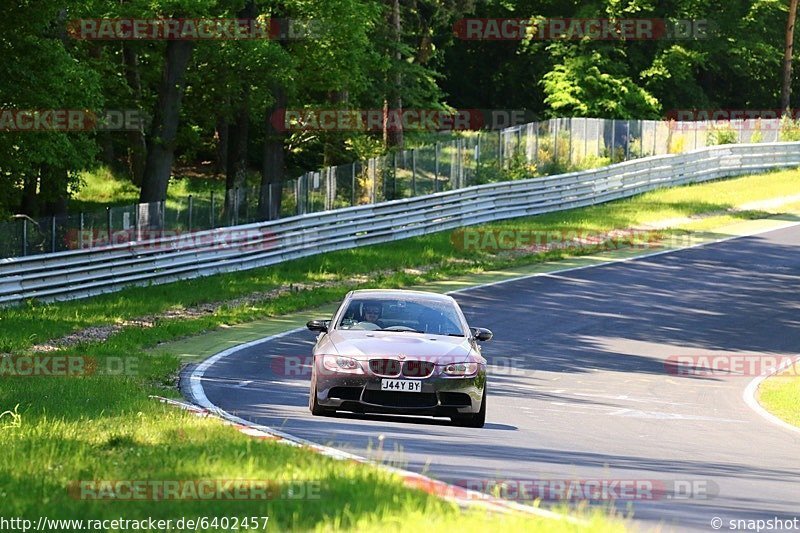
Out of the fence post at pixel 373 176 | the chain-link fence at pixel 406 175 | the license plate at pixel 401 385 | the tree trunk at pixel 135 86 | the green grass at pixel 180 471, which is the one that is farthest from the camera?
→ the tree trunk at pixel 135 86

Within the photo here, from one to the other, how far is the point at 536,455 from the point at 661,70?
6233 centimetres

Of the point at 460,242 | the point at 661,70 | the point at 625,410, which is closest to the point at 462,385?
the point at 625,410

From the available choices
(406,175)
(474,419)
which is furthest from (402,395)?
(406,175)

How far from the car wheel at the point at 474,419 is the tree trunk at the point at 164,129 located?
75.9 ft

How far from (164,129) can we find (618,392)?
2002cm

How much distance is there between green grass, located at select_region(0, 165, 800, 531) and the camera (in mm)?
8398

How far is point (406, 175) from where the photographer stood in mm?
39906

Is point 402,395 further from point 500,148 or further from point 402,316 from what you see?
point 500,148

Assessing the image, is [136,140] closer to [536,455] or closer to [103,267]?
[103,267]

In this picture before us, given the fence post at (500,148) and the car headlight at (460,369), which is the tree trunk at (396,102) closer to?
the fence post at (500,148)

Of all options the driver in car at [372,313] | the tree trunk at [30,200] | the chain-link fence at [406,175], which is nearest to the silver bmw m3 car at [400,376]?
the driver in car at [372,313]

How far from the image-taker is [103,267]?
95.2 feet

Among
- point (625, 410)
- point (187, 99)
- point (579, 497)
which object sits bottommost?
point (625, 410)

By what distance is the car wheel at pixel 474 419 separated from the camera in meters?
15.3
